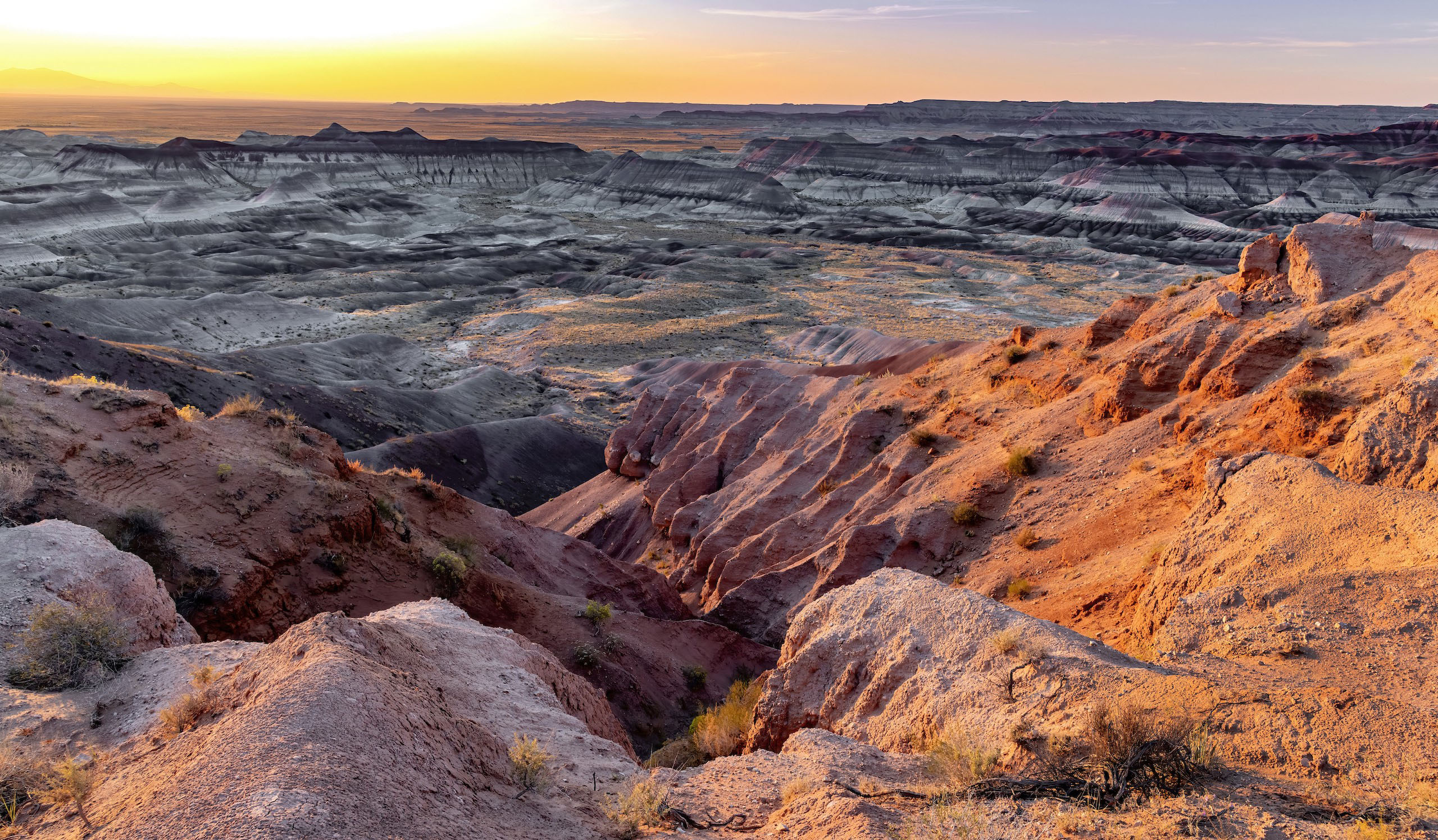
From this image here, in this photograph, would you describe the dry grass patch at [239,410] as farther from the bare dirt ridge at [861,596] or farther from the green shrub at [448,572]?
the green shrub at [448,572]

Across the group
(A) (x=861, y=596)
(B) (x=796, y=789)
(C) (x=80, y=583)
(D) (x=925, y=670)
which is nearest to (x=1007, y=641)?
(D) (x=925, y=670)

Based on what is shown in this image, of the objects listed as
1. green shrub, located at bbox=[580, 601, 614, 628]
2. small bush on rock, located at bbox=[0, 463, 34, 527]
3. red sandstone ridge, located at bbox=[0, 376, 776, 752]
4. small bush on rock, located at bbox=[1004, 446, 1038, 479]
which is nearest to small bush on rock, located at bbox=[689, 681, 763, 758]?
red sandstone ridge, located at bbox=[0, 376, 776, 752]

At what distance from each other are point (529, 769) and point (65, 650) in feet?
14.6

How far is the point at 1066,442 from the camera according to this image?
15.8 meters

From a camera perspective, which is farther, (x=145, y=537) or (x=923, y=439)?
(x=923, y=439)

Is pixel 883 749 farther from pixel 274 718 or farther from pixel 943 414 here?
pixel 943 414

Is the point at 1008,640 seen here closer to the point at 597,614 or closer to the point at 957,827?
the point at 957,827

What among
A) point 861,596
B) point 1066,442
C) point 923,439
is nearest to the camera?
point 861,596

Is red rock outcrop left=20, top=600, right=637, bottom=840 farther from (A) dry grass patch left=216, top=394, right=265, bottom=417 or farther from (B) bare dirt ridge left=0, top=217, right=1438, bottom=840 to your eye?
(A) dry grass patch left=216, top=394, right=265, bottom=417

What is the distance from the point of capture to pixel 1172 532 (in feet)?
36.3

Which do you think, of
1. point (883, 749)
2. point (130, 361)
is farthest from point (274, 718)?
point (130, 361)

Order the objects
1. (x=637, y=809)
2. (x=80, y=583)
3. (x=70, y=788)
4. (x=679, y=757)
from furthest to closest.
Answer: (x=679, y=757), (x=80, y=583), (x=637, y=809), (x=70, y=788)

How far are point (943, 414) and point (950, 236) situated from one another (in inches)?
3291

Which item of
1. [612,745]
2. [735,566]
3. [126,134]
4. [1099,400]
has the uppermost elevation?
[126,134]
